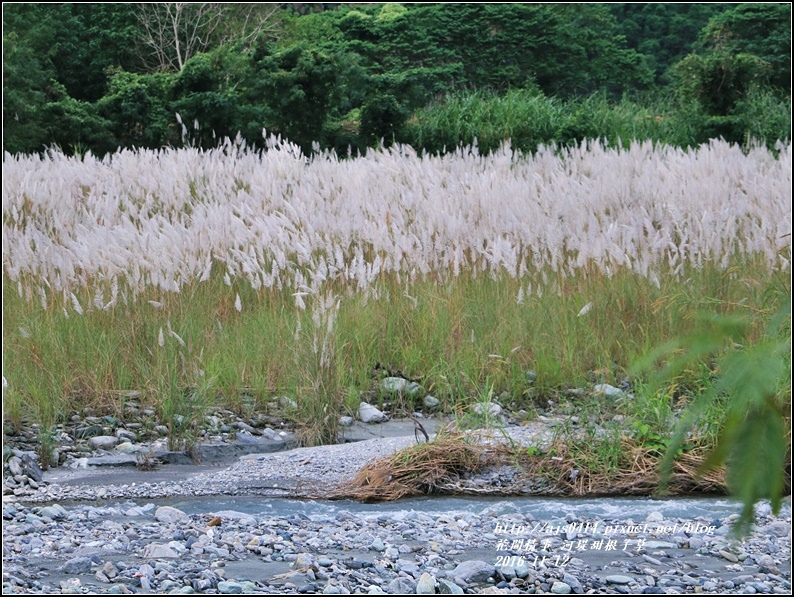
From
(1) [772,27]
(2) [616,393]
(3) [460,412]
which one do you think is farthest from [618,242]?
(1) [772,27]

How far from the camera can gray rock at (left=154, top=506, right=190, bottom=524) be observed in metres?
2.76

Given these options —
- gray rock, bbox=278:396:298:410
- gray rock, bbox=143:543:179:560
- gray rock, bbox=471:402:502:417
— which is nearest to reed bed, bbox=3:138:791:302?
gray rock, bbox=278:396:298:410

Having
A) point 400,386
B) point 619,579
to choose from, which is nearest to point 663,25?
point 400,386

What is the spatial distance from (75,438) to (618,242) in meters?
3.54

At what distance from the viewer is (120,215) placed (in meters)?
7.03

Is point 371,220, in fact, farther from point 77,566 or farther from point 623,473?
point 77,566

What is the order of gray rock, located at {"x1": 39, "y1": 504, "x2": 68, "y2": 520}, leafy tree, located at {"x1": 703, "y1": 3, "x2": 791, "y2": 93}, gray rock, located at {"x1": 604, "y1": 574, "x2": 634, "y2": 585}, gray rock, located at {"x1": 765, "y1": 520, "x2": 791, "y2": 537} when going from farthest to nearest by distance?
1. leafy tree, located at {"x1": 703, "y1": 3, "x2": 791, "y2": 93}
2. gray rock, located at {"x1": 39, "y1": 504, "x2": 68, "y2": 520}
3. gray rock, located at {"x1": 765, "y1": 520, "x2": 791, "y2": 537}
4. gray rock, located at {"x1": 604, "y1": 574, "x2": 634, "y2": 585}

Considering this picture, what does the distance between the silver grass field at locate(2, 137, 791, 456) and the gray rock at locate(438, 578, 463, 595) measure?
4.53 feet

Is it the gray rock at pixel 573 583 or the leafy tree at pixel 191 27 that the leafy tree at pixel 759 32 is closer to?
the leafy tree at pixel 191 27

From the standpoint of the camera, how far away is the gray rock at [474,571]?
2.30m

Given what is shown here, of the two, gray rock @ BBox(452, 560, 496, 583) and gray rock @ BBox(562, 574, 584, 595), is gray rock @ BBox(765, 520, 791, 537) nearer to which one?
gray rock @ BBox(562, 574, 584, 595)

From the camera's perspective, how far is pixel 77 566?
231 cm

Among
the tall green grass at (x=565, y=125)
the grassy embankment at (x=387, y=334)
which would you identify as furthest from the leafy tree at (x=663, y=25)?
the grassy embankment at (x=387, y=334)

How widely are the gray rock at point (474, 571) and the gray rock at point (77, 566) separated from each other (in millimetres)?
954
